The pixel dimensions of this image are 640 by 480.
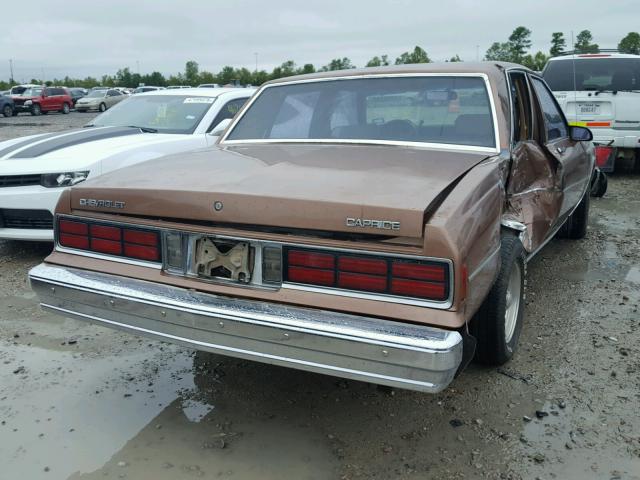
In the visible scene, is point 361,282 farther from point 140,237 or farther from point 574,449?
point 574,449

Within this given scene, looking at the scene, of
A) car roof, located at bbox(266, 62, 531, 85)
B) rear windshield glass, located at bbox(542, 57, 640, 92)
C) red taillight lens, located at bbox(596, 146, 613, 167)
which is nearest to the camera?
car roof, located at bbox(266, 62, 531, 85)

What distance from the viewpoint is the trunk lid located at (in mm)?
2310

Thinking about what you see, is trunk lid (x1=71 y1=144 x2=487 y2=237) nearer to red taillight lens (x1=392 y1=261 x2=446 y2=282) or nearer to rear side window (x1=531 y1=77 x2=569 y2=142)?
red taillight lens (x1=392 y1=261 x2=446 y2=282)

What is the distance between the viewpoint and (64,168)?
17.2ft

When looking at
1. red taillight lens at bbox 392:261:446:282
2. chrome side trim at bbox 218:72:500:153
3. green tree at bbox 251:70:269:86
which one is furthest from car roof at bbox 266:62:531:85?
green tree at bbox 251:70:269:86

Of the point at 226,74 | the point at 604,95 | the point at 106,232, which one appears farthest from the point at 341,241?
the point at 226,74

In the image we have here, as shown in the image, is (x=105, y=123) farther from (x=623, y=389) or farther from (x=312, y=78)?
(x=623, y=389)

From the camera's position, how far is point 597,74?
943 centimetres

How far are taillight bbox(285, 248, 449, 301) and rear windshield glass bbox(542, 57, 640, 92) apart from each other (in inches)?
326

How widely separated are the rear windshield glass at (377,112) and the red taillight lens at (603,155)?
5508 millimetres

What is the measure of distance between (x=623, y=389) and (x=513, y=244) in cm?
95

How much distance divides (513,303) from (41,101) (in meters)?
34.9

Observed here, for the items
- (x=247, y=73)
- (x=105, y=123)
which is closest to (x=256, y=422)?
(x=105, y=123)

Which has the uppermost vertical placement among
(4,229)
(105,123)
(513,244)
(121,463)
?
(105,123)
